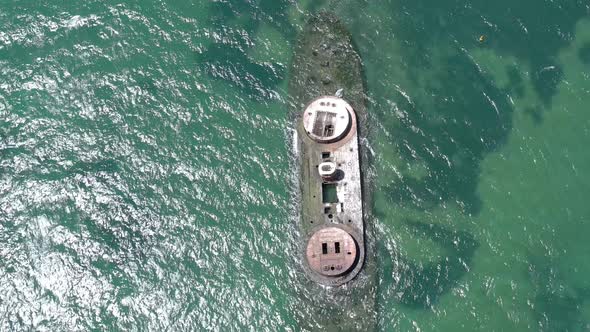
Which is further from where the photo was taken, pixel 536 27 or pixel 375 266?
pixel 536 27

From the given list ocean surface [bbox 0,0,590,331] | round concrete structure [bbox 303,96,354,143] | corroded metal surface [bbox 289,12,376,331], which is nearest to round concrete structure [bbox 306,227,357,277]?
corroded metal surface [bbox 289,12,376,331]

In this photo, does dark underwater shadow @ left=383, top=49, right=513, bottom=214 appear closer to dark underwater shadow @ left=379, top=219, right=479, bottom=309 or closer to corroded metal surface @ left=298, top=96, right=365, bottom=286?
dark underwater shadow @ left=379, top=219, right=479, bottom=309

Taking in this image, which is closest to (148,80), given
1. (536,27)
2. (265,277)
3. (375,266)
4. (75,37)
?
(75,37)

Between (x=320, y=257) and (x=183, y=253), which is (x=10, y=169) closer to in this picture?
(x=183, y=253)

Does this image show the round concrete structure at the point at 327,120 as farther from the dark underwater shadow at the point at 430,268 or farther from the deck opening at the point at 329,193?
the dark underwater shadow at the point at 430,268

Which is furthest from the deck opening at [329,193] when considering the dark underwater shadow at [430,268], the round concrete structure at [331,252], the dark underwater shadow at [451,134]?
the dark underwater shadow at [430,268]

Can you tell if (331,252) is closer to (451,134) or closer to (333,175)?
(333,175)
